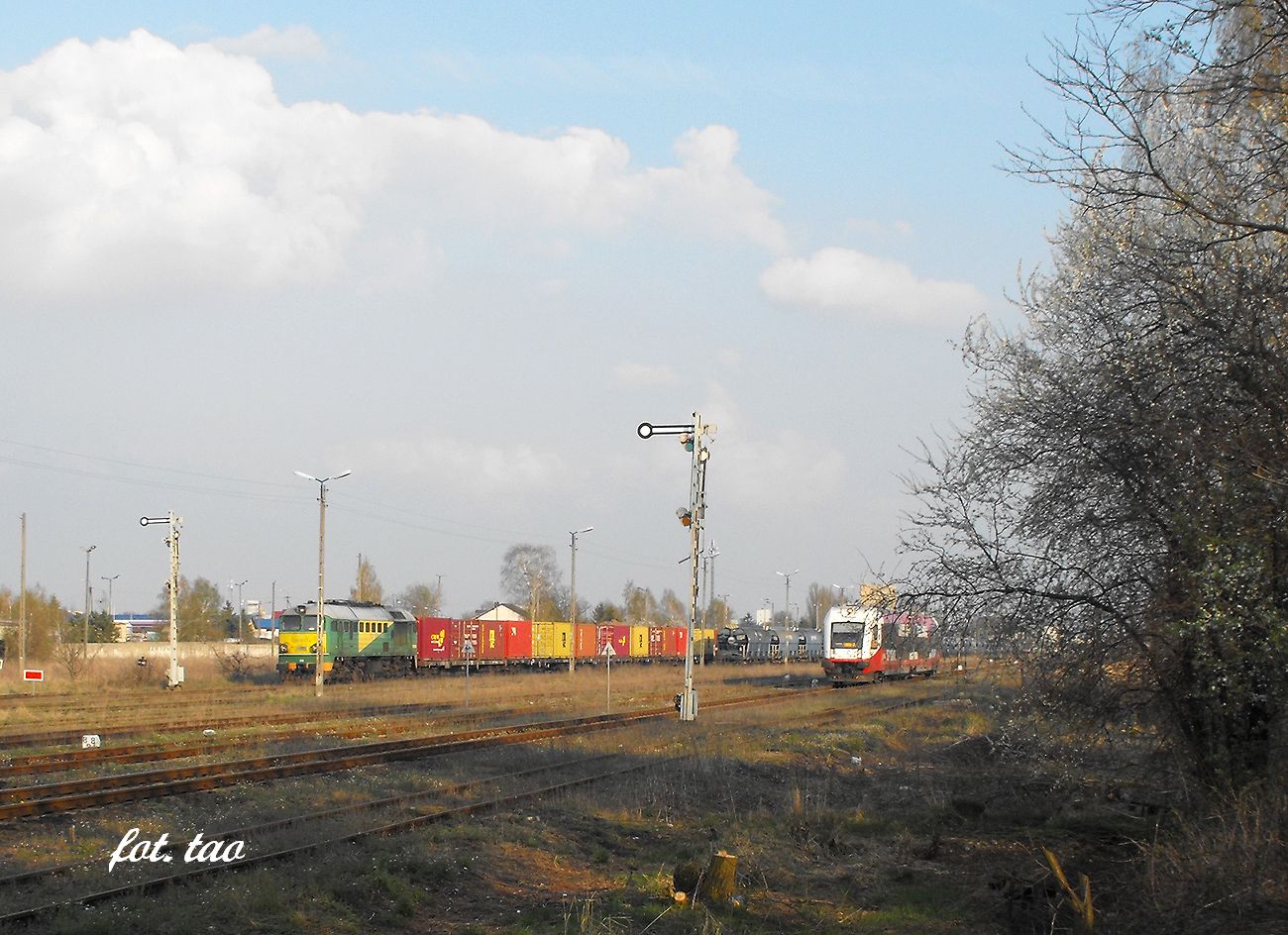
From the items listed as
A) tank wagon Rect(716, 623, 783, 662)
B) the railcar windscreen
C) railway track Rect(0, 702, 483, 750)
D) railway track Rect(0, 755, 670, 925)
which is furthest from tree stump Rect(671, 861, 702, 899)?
tank wagon Rect(716, 623, 783, 662)

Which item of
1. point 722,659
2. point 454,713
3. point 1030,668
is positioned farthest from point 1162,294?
point 722,659

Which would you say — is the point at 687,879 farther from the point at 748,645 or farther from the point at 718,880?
the point at 748,645

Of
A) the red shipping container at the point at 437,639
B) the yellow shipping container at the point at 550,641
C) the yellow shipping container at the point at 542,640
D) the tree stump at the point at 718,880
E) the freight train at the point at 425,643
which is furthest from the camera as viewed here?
the yellow shipping container at the point at 550,641

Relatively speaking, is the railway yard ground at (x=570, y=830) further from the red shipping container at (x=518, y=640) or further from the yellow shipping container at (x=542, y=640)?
the yellow shipping container at (x=542, y=640)

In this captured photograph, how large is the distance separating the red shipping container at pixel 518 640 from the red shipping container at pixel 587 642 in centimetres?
545

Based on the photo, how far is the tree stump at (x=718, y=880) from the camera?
1041 centimetres

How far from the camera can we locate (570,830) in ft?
46.0

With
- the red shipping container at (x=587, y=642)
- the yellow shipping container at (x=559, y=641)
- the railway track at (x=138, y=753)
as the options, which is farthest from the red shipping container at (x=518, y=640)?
the railway track at (x=138, y=753)

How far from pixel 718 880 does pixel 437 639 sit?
49.7 m

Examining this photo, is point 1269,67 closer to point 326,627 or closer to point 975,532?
point 975,532

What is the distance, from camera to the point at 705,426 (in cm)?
2803

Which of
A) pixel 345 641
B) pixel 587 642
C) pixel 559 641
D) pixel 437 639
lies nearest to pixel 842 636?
pixel 345 641

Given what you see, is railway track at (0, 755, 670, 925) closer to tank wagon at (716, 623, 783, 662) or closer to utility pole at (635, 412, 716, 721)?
utility pole at (635, 412, 716, 721)

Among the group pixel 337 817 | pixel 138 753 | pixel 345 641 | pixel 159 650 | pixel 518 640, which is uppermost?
pixel 337 817
